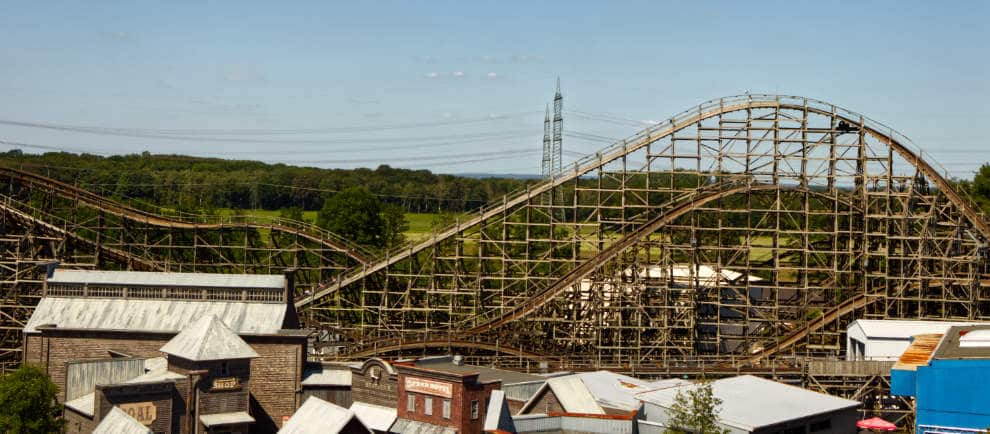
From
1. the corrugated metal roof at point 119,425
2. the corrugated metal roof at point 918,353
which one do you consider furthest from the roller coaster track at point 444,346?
the corrugated metal roof at point 119,425

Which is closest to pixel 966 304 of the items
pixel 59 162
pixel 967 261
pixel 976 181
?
pixel 967 261

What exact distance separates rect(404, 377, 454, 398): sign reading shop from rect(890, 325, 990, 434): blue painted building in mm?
15421

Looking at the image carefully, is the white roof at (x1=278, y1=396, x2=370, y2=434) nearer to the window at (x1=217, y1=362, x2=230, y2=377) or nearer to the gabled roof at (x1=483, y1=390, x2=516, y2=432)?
the gabled roof at (x1=483, y1=390, x2=516, y2=432)

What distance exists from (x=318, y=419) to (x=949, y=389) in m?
20.7

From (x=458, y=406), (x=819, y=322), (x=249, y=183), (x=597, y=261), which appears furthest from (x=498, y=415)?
(x=249, y=183)

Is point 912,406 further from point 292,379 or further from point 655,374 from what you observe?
point 292,379

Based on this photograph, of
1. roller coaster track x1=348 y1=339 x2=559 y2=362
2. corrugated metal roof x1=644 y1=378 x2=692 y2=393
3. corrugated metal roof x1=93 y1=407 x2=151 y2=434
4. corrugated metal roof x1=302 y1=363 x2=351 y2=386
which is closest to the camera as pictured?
corrugated metal roof x1=93 y1=407 x2=151 y2=434

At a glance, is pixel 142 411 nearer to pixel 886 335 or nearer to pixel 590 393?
pixel 590 393

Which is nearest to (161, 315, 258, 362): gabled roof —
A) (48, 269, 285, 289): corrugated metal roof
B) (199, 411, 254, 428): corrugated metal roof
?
(199, 411, 254, 428): corrugated metal roof

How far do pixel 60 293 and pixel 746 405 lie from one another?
2796 cm

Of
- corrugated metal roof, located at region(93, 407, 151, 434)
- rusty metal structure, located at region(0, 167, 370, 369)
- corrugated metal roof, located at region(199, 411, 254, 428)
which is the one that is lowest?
corrugated metal roof, located at region(199, 411, 254, 428)

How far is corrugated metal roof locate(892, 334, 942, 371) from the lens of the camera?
1629 inches

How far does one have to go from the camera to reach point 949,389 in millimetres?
39062

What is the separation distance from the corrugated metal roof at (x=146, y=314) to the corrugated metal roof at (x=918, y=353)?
921 inches
